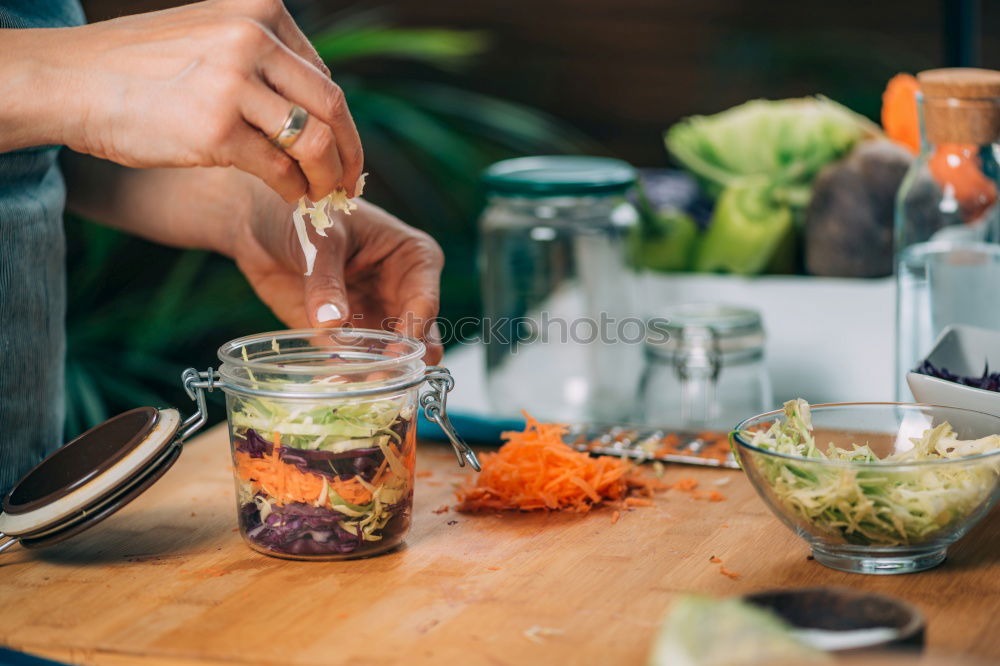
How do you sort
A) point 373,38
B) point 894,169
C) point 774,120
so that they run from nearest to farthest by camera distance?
point 894,169
point 774,120
point 373,38

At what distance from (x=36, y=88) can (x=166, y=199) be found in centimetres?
46

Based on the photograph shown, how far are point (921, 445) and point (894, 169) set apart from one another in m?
1.24

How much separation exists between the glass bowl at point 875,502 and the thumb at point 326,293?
1.50 feet

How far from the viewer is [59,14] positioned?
4.59 feet

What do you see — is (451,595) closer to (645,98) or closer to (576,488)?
(576,488)

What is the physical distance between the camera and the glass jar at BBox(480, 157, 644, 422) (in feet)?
6.24

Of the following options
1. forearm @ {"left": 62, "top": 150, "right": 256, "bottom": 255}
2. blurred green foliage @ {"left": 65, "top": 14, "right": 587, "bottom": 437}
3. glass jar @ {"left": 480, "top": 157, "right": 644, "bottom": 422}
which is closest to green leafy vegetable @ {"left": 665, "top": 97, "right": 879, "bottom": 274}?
glass jar @ {"left": 480, "top": 157, "right": 644, "bottom": 422}

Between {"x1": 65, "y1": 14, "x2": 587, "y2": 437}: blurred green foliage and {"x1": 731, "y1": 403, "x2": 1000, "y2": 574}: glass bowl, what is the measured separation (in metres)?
1.88

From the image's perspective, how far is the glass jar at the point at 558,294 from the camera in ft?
6.24

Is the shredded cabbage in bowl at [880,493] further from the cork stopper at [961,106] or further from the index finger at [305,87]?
the cork stopper at [961,106]

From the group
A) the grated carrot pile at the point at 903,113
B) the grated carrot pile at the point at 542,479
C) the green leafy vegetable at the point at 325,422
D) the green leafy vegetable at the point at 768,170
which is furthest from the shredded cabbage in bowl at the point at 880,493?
the grated carrot pile at the point at 903,113

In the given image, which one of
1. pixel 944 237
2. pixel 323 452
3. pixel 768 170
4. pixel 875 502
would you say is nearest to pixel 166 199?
pixel 323 452

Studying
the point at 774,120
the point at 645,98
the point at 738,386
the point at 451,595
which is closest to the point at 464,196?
the point at 645,98

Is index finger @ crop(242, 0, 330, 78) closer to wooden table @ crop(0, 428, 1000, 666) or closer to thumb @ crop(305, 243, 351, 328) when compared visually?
thumb @ crop(305, 243, 351, 328)
